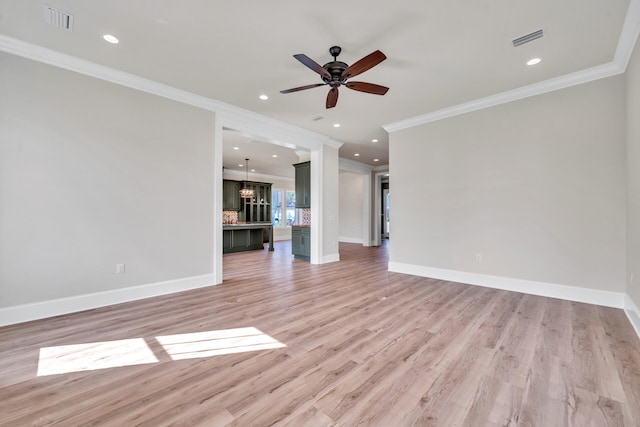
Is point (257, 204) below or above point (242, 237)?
above

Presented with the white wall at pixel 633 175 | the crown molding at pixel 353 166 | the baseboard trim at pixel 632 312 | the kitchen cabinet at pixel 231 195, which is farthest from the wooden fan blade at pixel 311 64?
the kitchen cabinet at pixel 231 195

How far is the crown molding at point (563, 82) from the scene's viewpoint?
2.56 meters

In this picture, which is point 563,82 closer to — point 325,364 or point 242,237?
point 325,364

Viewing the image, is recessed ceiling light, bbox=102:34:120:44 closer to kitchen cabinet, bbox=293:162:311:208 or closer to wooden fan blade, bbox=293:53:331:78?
wooden fan blade, bbox=293:53:331:78

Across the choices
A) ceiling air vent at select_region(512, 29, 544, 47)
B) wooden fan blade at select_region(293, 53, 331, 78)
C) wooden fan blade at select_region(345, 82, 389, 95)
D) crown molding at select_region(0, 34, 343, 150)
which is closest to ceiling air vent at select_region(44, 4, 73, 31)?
crown molding at select_region(0, 34, 343, 150)

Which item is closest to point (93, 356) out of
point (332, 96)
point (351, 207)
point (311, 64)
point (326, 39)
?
point (311, 64)

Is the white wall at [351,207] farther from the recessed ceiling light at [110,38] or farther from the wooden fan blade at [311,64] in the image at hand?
the recessed ceiling light at [110,38]

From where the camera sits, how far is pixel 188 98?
405 cm

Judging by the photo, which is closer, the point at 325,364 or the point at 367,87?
the point at 325,364

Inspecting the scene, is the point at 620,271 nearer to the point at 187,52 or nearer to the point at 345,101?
the point at 345,101

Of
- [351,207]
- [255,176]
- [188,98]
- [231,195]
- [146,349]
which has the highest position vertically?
[188,98]

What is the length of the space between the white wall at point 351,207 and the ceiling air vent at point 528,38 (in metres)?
7.49

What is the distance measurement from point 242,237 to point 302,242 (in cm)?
260

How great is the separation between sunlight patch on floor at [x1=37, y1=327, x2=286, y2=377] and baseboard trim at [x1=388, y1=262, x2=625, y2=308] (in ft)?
11.5
